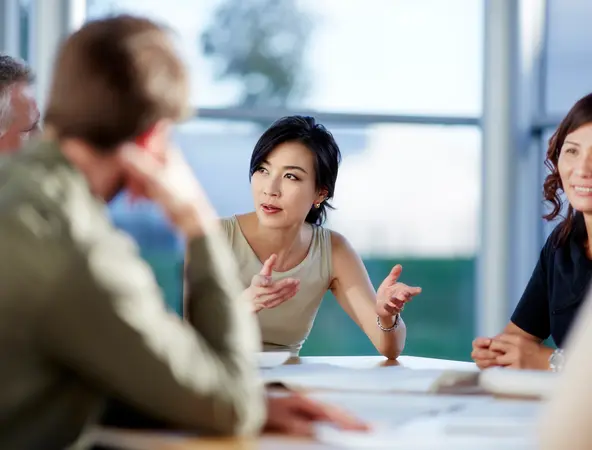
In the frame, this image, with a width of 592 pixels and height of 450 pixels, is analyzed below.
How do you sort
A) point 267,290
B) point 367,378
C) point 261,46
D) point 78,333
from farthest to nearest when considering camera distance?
point 261,46
point 267,290
point 367,378
point 78,333

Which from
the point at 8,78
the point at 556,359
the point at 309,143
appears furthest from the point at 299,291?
the point at 8,78

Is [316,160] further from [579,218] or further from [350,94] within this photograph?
[350,94]

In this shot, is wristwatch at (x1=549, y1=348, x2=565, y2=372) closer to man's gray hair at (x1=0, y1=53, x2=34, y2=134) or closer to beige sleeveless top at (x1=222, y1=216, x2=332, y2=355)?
beige sleeveless top at (x1=222, y1=216, x2=332, y2=355)

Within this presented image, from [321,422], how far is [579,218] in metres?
1.39

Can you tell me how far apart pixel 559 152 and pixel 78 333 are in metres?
1.77

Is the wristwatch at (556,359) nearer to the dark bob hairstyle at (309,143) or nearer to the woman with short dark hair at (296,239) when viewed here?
the woman with short dark hair at (296,239)

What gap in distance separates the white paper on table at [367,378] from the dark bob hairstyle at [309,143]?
2.97 ft

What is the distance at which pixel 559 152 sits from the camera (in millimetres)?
2424

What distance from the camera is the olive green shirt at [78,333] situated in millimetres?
975

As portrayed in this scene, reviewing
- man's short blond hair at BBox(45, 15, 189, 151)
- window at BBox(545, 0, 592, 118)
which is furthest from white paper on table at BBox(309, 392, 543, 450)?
window at BBox(545, 0, 592, 118)

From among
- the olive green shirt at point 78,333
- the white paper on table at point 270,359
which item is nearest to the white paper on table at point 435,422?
the olive green shirt at point 78,333

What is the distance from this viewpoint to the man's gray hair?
2174 mm

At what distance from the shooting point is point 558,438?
0.80 meters

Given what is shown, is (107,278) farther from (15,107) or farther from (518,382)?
(15,107)
